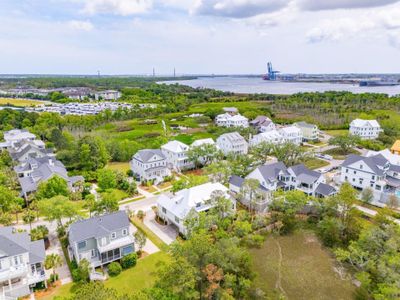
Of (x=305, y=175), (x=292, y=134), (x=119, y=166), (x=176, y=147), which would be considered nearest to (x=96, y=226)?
(x=176, y=147)

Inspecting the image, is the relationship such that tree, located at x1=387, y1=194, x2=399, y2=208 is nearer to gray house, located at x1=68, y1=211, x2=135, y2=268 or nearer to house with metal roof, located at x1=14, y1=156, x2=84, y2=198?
gray house, located at x1=68, y1=211, x2=135, y2=268

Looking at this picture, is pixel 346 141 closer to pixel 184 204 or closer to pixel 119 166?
pixel 184 204

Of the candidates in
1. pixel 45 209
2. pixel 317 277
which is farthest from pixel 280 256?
pixel 45 209

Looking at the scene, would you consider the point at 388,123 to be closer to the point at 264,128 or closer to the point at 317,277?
the point at 264,128

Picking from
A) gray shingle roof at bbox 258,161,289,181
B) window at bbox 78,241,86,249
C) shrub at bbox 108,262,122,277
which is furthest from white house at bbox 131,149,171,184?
shrub at bbox 108,262,122,277

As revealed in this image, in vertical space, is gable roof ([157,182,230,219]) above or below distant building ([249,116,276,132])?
below

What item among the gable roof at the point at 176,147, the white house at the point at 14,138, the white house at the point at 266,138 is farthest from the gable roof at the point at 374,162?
the white house at the point at 14,138
